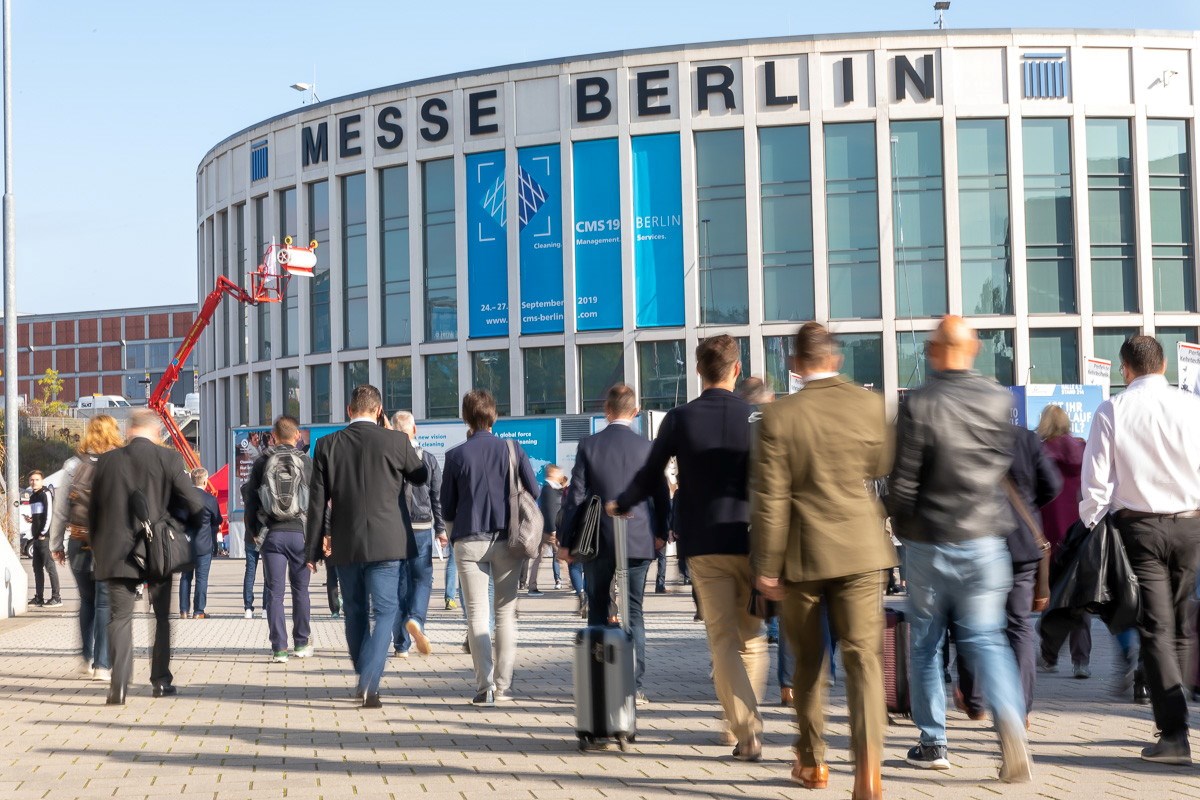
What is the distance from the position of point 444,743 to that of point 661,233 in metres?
32.1

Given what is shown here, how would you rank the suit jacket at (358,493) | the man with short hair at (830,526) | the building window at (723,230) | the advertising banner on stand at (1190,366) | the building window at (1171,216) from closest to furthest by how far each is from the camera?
the man with short hair at (830,526), the suit jacket at (358,493), the advertising banner on stand at (1190,366), the building window at (1171,216), the building window at (723,230)

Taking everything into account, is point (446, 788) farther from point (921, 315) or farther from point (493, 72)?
point (493, 72)

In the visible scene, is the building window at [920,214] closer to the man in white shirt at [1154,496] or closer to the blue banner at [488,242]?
the blue banner at [488,242]

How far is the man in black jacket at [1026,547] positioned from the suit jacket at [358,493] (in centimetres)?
360

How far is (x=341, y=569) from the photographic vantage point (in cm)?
900

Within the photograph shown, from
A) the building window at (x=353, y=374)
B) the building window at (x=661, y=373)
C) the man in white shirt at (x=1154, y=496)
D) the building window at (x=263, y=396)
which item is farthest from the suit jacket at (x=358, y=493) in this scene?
the building window at (x=263, y=396)

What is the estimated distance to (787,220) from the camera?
1518 inches

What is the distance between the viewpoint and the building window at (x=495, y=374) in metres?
41.1

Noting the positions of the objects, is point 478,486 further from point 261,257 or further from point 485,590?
point 261,257

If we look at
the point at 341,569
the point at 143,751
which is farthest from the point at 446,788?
the point at 341,569

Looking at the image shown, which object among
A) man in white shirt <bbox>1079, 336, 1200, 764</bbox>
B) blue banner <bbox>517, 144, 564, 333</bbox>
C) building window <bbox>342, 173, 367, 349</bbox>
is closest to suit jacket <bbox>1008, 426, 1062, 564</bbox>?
man in white shirt <bbox>1079, 336, 1200, 764</bbox>

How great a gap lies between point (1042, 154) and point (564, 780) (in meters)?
34.5

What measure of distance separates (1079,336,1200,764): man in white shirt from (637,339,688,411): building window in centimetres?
3234

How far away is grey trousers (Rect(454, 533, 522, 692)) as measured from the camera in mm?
8922
